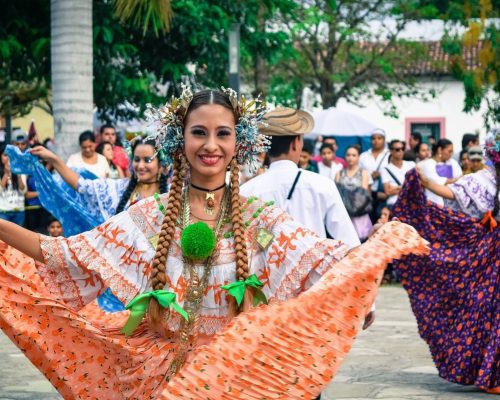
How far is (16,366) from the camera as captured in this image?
8.80 metres

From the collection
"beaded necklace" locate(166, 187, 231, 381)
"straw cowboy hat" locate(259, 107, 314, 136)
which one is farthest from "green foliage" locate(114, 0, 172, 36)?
"beaded necklace" locate(166, 187, 231, 381)

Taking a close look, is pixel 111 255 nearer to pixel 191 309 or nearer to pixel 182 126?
pixel 191 309

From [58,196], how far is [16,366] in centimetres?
132

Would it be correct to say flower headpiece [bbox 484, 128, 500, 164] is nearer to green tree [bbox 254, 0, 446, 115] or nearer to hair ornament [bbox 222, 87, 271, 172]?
hair ornament [bbox 222, 87, 271, 172]

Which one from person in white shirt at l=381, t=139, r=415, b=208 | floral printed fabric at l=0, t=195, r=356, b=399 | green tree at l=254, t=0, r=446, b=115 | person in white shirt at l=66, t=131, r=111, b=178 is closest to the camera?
floral printed fabric at l=0, t=195, r=356, b=399

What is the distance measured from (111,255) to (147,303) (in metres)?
0.30

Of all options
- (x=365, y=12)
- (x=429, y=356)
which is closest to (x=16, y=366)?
(x=429, y=356)

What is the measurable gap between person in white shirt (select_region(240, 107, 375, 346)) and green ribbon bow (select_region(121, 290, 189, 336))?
1860mm

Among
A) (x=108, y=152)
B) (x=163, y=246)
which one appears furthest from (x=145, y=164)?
(x=108, y=152)

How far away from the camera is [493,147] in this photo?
856cm

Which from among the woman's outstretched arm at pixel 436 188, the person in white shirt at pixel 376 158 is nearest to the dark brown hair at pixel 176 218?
the woman's outstretched arm at pixel 436 188

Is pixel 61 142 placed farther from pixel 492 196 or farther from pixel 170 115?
pixel 170 115

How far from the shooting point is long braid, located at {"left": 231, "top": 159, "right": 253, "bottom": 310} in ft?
16.7

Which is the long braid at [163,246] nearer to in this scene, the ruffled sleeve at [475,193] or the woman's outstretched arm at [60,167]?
the woman's outstretched arm at [60,167]
